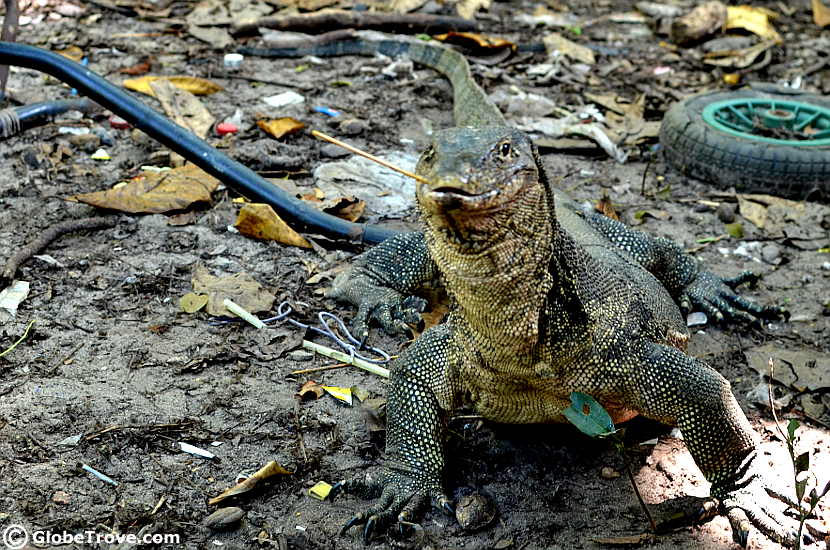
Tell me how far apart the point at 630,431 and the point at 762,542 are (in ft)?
2.98

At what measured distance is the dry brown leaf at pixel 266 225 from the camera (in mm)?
6105

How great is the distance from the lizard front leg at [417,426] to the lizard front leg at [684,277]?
1822 millimetres

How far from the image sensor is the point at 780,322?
18.7ft

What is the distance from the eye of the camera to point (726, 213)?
22.8ft

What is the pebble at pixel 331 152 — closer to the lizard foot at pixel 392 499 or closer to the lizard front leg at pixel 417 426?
the lizard front leg at pixel 417 426

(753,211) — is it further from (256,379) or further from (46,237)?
(46,237)

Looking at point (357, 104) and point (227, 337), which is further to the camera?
point (357, 104)

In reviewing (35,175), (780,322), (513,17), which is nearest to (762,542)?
(780,322)

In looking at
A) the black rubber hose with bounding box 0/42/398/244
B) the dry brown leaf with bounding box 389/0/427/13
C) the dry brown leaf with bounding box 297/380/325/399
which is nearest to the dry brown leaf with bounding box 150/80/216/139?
the black rubber hose with bounding box 0/42/398/244

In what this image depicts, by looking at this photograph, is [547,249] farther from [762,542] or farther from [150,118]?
[150,118]

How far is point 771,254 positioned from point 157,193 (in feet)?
14.6

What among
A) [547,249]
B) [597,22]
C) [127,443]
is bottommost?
[597,22]

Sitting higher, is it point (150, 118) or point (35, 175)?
point (150, 118)

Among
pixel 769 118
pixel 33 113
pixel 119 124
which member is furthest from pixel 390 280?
pixel 769 118
